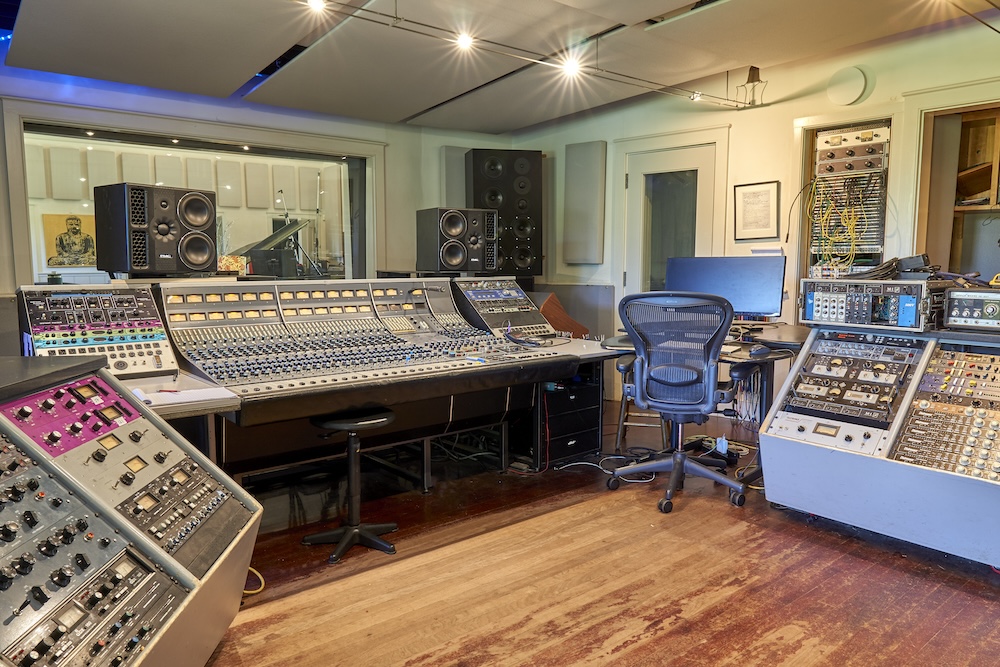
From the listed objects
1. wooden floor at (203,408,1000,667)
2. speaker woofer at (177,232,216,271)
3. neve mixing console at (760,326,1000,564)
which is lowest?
wooden floor at (203,408,1000,667)

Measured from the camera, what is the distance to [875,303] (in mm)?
2922

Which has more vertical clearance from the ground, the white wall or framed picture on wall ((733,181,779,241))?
the white wall

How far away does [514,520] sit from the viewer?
3102mm

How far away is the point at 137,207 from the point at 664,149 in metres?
3.96

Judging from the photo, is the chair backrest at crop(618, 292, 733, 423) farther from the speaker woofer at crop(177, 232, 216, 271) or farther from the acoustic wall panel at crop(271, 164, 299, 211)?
the acoustic wall panel at crop(271, 164, 299, 211)

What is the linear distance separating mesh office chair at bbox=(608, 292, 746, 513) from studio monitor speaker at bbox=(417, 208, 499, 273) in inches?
44.0

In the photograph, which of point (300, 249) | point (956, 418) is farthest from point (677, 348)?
point (300, 249)

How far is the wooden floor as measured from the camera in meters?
2.06

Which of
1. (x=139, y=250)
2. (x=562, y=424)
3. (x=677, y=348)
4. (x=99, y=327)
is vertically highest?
(x=139, y=250)

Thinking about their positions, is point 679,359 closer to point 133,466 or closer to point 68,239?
point 133,466

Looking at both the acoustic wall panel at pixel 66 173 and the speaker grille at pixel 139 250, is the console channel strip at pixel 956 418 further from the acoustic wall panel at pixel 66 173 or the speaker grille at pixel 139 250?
the acoustic wall panel at pixel 66 173

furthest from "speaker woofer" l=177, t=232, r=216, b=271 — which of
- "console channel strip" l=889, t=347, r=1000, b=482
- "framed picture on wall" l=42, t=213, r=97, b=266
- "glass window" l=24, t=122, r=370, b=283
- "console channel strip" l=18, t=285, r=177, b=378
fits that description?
"console channel strip" l=889, t=347, r=1000, b=482

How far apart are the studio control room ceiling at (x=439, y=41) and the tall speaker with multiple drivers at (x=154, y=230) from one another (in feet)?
3.41

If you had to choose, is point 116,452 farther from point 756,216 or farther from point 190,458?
point 756,216
